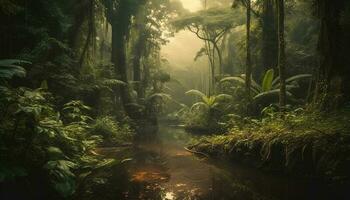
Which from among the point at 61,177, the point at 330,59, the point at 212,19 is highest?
the point at 212,19

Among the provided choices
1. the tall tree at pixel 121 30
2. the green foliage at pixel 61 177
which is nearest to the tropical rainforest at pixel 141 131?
the green foliage at pixel 61 177

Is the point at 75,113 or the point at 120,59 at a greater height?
the point at 120,59

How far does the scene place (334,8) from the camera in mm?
9648

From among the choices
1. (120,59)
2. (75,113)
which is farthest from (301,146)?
(120,59)

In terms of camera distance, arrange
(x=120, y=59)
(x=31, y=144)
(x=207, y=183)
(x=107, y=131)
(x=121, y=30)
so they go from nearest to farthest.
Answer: (x=31, y=144) → (x=207, y=183) → (x=107, y=131) → (x=120, y=59) → (x=121, y=30)

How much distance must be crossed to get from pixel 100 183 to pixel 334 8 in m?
7.69

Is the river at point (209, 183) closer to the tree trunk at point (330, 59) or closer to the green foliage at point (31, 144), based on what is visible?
the green foliage at point (31, 144)

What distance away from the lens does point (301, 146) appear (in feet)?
25.1

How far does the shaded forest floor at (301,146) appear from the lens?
682 cm

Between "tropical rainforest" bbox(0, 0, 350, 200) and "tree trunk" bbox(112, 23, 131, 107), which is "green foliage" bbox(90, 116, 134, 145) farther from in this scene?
"tree trunk" bbox(112, 23, 131, 107)

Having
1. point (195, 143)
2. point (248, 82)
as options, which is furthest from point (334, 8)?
point (195, 143)

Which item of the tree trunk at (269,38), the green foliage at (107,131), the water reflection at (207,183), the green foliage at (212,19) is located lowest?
the water reflection at (207,183)

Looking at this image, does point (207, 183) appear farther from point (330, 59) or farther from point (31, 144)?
point (330, 59)

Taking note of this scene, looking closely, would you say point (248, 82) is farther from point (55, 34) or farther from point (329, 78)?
point (55, 34)
